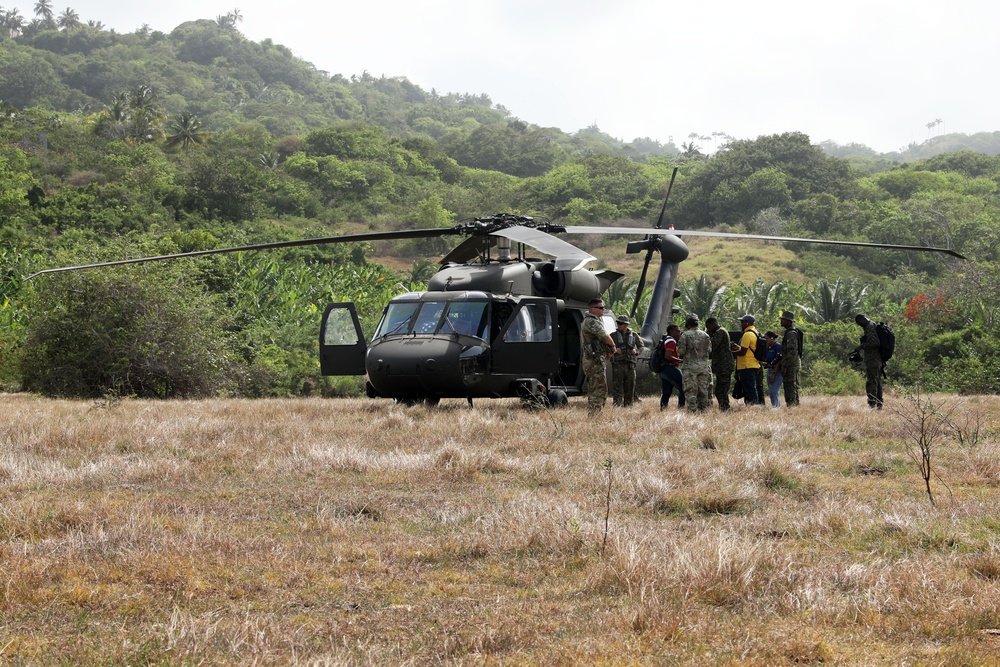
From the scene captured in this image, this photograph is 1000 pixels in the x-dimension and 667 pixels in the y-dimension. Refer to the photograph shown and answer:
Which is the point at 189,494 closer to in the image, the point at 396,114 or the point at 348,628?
the point at 348,628

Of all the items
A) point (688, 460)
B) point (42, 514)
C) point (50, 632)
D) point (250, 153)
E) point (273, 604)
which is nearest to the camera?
point (50, 632)

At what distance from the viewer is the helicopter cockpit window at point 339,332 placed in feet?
40.7

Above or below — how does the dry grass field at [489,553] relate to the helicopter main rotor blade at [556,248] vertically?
below

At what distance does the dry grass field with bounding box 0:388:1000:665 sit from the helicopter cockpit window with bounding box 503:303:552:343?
3344mm

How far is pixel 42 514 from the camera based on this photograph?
4.93m

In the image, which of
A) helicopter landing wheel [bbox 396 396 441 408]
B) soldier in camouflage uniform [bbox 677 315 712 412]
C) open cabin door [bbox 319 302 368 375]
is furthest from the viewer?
open cabin door [bbox 319 302 368 375]

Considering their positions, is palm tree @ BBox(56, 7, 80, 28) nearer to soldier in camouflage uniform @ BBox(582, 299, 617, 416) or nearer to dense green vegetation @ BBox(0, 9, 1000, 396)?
dense green vegetation @ BBox(0, 9, 1000, 396)

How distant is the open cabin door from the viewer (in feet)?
40.3

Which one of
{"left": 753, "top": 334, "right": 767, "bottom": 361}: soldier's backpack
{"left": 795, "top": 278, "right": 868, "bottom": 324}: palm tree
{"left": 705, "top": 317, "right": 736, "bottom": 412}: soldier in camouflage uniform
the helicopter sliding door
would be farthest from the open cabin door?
{"left": 795, "top": 278, "right": 868, "bottom": 324}: palm tree

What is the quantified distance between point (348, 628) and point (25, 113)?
274 feet

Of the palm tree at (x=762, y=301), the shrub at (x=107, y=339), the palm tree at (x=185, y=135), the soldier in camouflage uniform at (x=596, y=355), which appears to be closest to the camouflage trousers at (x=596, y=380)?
the soldier in camouflage uniform at (x=596, y=355)

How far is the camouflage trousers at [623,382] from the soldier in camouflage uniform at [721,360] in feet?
3.89

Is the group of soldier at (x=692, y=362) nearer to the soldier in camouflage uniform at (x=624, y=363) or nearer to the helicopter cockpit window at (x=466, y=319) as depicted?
the soldier in camouflage uniform at (x=624, y=363)

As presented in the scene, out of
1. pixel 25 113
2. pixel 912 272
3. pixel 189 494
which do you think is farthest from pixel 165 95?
pixel 189 494
